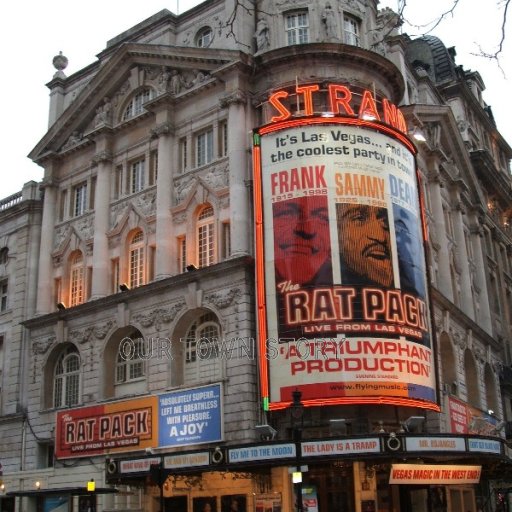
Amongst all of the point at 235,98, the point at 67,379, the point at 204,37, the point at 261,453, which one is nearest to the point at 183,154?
the point at 235,98

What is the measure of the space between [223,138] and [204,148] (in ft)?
4.49

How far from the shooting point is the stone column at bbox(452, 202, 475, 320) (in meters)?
44.0

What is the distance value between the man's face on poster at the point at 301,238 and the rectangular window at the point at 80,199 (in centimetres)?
1455

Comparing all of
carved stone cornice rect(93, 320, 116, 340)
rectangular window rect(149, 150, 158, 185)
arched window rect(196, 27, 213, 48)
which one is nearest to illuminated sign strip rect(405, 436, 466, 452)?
carved stone cornice rect(93, 320, 116, 340)

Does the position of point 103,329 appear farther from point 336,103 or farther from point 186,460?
point 336,103

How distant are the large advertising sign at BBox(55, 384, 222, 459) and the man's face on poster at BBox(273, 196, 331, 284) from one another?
5933mm

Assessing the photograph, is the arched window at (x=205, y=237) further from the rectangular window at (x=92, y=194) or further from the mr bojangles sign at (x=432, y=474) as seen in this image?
the mr bojangles sign at (x=432, y=474)

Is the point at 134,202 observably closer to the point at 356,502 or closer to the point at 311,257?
the point at 311,257

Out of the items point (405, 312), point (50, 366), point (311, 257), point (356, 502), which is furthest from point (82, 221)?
point (356, 502)

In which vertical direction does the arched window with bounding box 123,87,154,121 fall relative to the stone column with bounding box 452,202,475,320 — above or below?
above

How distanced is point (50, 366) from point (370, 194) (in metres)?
19.7

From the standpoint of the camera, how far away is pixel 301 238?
3177 cm

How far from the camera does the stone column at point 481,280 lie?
47.1 m

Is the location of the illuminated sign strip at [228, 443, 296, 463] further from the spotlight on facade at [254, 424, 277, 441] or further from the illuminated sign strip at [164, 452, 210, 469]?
the spotlight on facade at [254, 424, 277, 441]
